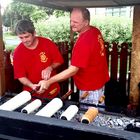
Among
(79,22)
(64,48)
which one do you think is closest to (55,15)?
(64,48)

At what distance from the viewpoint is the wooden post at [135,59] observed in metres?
4.19

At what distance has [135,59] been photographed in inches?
170

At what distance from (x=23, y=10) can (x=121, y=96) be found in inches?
558

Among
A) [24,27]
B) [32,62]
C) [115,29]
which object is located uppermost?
[24,27]

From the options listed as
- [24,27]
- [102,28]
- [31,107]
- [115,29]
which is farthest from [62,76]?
[102,28]

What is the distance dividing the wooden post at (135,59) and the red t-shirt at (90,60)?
3.56 ft

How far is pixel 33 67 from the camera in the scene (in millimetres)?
3158

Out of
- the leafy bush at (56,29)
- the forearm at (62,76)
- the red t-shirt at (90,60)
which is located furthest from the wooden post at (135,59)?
the leafy bush at (56,29)

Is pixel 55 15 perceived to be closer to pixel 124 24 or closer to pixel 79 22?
pixel 124 24

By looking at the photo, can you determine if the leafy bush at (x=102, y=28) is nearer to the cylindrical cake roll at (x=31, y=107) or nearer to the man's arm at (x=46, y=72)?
the man's arm at (x=46, y=72)

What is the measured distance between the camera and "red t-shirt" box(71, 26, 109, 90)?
2.78 m

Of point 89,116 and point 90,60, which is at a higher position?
point 90,60

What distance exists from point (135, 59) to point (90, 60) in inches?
59.2

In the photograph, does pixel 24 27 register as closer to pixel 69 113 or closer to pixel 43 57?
pixel 43 57
